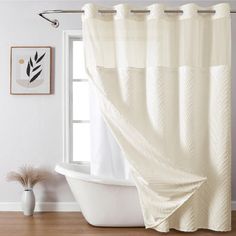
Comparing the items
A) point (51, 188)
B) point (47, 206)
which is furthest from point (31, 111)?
point (47, 206)

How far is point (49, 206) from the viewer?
12.5 feet

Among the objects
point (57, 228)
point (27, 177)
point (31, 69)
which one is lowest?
point (57, 228)

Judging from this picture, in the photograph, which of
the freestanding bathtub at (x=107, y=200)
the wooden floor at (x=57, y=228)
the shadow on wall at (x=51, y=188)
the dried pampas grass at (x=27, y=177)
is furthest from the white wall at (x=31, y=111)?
the freestanding bathtub at (x=107, y=200)

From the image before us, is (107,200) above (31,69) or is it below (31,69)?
below

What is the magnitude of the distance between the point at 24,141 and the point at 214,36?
6.93ft

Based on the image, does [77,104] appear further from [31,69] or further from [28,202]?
[28,202]

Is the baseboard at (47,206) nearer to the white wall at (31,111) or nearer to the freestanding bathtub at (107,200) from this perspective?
the white wall at (31,111)

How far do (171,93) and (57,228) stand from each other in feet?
4.94

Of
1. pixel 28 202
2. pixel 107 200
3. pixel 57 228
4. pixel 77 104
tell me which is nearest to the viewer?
pixel 107 200

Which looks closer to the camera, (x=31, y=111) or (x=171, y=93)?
(x=171, y=93)

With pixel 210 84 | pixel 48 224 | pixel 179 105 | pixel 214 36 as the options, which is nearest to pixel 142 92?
pixel 179 105

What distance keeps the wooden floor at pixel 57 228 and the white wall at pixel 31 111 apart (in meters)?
0.30

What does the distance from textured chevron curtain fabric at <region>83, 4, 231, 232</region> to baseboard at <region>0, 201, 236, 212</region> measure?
100 centimetres

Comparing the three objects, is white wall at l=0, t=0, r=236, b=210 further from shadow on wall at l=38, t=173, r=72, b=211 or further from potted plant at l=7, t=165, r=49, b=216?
potted plant at l=7, t=165, r=49, b=216
